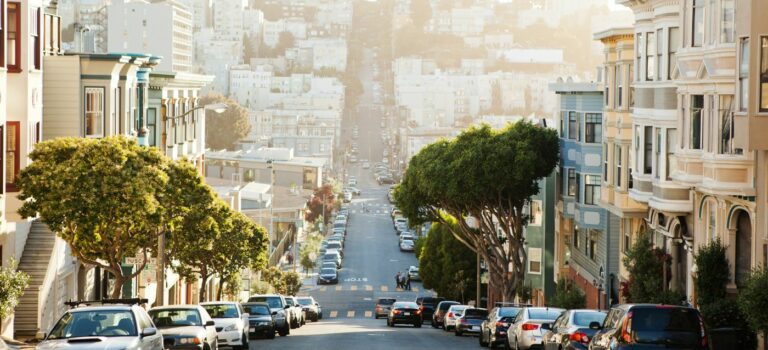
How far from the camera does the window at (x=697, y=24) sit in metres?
36.0

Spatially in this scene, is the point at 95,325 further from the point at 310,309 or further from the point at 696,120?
the point at 310,309

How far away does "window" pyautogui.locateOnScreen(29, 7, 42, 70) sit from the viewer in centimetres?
3800

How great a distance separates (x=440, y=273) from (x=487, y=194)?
30060 millimetres

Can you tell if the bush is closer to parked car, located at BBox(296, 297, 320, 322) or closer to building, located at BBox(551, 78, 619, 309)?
building, located at BBox(551, 78, 619, 309)

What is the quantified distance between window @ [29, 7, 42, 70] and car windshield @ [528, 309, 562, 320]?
47.9 ft

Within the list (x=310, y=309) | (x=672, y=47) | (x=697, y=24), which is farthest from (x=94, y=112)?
(x=310, y=309)

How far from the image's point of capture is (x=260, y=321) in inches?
1708

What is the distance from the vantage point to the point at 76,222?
35.1m

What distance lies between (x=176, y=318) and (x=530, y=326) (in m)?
8.63

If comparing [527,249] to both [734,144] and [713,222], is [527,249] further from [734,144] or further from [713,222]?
[734,144]

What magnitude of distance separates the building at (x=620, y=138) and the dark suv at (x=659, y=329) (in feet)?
82.7

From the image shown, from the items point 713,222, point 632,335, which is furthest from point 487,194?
point 632,335

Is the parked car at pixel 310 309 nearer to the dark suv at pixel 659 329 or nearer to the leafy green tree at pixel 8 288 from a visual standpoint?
the leafy green tree at pixel 8 288

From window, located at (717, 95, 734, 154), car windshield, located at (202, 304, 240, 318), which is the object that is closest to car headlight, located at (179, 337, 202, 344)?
car windshield, located at (202, 304, 240, 318)
